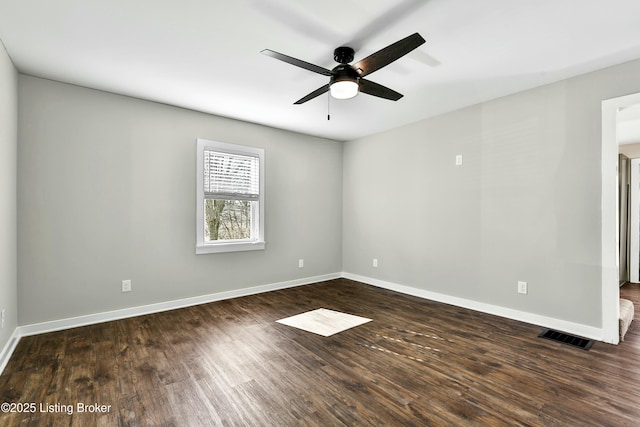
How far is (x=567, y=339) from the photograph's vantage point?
2.88 meters

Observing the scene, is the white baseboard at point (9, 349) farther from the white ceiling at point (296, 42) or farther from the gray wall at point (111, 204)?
the white ceiling at point (296, 42)

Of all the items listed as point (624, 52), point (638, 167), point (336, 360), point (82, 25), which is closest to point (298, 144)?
point (82, 25)

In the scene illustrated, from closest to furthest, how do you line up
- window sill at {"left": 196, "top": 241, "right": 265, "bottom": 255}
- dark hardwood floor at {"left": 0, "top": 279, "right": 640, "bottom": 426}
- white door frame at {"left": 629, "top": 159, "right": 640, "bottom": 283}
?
dark hardwood floor at {"left": 0, "top": 279, "right": 640, "bottom": 426} < window sill at {"left": 196, "top": 241, "right": 265, "bottom": 255} < white door frame at {"left": 629, "top": 159, "right": 640, "bottom": 283}

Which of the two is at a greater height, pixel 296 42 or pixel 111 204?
pixel 296 42

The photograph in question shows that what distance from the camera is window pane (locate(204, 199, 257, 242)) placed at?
13.8 ft

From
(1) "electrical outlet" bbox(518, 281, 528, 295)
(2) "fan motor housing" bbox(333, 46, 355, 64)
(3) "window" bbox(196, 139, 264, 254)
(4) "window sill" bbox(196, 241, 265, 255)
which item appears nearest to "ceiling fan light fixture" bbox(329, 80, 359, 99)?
(2) "fan motor housing" bbox(333, 46, 355, 64)

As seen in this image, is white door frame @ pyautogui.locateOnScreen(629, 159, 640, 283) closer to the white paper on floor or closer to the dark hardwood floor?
the dark hardwood floor

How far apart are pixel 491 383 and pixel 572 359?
36.2 inches

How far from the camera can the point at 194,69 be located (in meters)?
2.88

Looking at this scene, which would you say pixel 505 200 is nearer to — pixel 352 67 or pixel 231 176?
pixel 352 67

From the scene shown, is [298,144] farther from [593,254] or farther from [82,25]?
[593,254]

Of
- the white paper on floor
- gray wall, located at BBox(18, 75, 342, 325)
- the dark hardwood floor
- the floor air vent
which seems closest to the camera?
the dark hardwood floor

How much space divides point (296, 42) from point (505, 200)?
2.84 meters

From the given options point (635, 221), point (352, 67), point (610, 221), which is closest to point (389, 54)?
point (352, 67)
